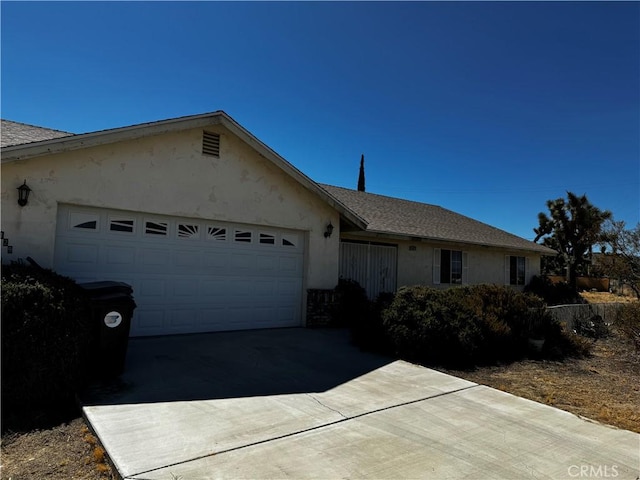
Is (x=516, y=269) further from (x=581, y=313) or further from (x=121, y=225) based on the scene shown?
(x=121, y=225)

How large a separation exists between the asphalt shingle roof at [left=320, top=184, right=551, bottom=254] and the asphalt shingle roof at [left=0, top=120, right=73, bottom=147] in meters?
8.33

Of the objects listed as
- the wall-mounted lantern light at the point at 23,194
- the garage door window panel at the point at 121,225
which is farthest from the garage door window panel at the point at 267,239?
the wall-mounted lantern light at the point at 23,194

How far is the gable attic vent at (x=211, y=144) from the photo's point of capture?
923 centimetres

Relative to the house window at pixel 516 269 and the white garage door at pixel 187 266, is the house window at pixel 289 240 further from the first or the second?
the house window at pixel 516 269

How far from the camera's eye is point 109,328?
5730 millimetres

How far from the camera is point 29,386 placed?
4676 millimetres

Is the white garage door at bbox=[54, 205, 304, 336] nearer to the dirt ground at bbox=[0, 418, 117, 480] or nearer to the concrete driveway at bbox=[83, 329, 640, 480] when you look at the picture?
the concrete driveway at bbox=[83, 329, 640, 480]

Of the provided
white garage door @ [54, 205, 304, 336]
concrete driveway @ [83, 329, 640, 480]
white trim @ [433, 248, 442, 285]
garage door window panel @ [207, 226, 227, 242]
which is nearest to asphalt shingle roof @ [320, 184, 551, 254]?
white trim @ [433, 248, 442, 285]

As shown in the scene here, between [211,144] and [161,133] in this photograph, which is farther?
[211,144]

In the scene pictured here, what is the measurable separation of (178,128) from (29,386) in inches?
223

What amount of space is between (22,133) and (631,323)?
14.6m

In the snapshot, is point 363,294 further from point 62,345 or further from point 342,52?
point 62,345

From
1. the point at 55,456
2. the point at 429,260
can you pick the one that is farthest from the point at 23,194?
the point at 429,260

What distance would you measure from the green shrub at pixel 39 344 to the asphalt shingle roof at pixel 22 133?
13.3ft
